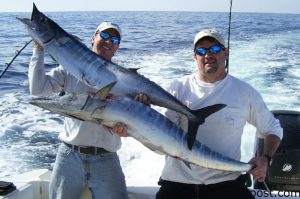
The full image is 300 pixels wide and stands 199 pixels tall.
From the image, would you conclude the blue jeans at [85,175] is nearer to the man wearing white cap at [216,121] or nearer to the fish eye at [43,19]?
the man wearing white cap at [216,121]

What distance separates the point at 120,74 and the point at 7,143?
4.37 m

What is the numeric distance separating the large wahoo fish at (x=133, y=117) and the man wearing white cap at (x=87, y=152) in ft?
1.55

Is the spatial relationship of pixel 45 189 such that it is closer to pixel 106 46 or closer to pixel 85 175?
pixel 85 175

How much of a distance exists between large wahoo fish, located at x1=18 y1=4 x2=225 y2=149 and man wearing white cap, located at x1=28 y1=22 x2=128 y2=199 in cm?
32

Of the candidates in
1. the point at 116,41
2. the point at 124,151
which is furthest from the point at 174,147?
the point at 124,151

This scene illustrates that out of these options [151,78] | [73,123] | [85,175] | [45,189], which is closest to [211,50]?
[73,123]

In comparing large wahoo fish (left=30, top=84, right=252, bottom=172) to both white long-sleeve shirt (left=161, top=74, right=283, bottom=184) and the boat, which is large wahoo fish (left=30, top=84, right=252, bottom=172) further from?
the boat

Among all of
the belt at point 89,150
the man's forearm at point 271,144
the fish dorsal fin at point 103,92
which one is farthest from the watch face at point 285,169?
the fish dorsal fin at point 103,92

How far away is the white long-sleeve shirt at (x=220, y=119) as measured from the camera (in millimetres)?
2580

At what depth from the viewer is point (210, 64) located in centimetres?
258

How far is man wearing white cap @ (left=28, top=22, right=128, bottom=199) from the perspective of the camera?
2754 millimetres

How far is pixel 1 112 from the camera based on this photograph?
7598mm

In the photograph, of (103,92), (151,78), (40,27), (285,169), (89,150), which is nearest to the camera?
(103,92)

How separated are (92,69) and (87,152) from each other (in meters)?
0.63
